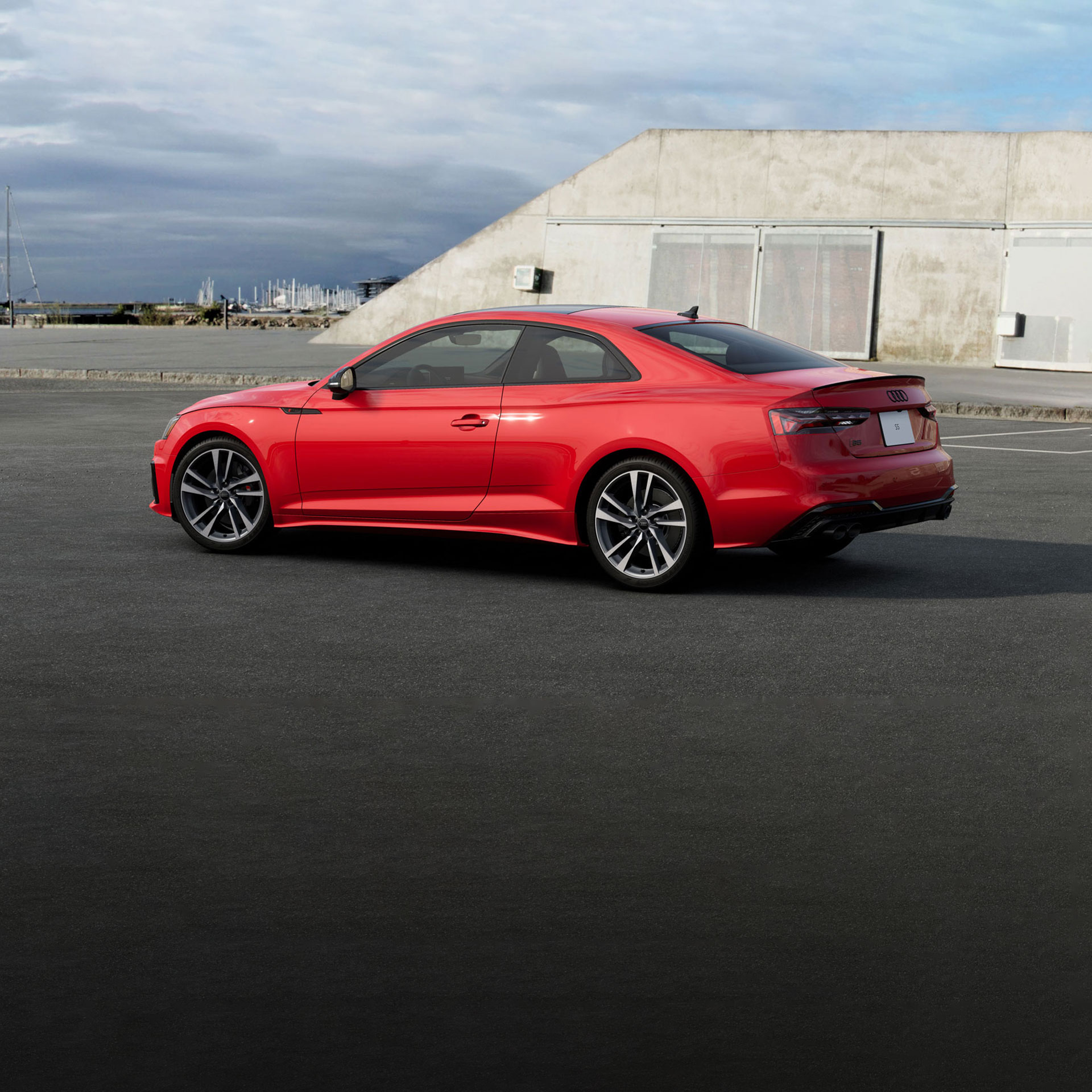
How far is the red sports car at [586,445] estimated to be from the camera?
8.30 metres

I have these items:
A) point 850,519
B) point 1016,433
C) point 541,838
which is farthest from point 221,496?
point 1016,433

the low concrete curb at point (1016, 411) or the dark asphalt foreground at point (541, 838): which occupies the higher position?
the low concrete curb at point (1016, 411)

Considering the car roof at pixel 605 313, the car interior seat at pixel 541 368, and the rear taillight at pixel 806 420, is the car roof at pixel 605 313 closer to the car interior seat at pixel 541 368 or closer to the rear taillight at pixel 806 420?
the car interior seat at pixel 541 368

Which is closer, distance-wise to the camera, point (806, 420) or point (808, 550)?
point (806, 420)

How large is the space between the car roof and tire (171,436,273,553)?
1600 millimetres

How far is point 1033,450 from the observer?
1695cm

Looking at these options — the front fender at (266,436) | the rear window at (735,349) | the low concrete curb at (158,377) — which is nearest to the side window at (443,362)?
the front fender at (266,436)

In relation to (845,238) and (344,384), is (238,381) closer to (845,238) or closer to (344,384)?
(845,238)

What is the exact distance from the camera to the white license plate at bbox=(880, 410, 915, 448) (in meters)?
8.58

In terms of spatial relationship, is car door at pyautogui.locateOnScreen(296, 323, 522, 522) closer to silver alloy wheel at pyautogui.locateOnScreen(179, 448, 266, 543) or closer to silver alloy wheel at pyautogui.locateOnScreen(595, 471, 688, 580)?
silver alloy wheel at pyautogui.locateOnScreen(179, 448, 266, 543)

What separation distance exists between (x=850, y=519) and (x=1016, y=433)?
11.6 meters

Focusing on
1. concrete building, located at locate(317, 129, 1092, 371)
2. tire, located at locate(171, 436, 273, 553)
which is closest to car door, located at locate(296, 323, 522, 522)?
tire, located at locate(171, 436, 273, 553)

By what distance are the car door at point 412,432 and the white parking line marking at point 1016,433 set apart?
31.0 ft

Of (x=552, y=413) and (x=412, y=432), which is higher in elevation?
(x=552, y=413)
